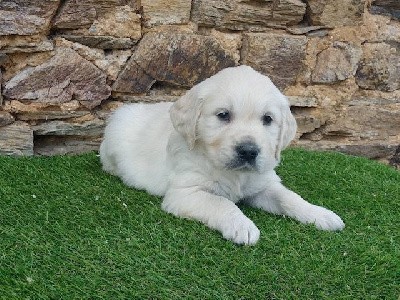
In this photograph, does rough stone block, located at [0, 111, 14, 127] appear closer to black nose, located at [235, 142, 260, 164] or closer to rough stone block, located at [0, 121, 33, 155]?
rough stone block, located at [0, 121, 33, 155]

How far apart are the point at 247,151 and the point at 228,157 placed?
106mm

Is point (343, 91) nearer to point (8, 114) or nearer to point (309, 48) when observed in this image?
point (309, 48)

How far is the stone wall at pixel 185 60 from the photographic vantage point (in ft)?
13.4

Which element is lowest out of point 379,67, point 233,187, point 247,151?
point 233,187

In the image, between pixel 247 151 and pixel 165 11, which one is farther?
pixel 165 11

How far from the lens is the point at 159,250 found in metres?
2.51

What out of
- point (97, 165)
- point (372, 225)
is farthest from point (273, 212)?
point (97, 165)

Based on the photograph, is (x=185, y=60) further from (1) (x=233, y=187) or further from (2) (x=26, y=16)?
(1) (x=233, y=187)

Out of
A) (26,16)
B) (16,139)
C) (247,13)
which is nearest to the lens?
(26,16)

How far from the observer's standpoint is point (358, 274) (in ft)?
A: 7.89

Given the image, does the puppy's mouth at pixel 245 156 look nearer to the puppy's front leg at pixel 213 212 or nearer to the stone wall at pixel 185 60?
the puppy's front leg at pixel 213 212

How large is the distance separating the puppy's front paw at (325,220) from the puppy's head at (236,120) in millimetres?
353

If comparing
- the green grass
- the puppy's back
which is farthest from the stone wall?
the green grass

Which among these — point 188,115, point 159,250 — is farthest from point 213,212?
point 188,115
